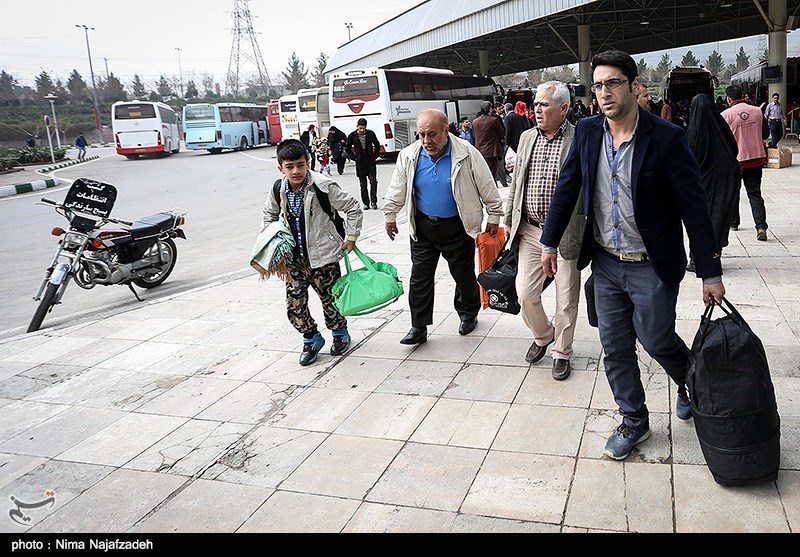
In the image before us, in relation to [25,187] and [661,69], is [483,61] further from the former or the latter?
[661,69]

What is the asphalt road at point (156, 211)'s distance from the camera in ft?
25.5

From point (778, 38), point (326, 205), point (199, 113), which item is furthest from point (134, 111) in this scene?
point (326, 205)

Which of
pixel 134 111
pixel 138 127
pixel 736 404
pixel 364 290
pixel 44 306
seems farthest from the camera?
pixel 138 127

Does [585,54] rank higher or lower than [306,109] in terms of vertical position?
higher

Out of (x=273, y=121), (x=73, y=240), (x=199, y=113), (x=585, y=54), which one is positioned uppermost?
(x=585, y=54)

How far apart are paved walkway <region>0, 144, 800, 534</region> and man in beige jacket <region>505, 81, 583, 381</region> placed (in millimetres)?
330

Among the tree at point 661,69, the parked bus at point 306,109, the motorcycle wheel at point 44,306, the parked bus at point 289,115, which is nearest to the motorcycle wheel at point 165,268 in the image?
the motorcycle wheel at point 44,306

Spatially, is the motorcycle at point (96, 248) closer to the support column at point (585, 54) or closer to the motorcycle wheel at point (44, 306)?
the motorcycle wheel at point (44, 306)

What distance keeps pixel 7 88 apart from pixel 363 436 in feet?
238

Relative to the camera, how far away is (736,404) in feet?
9.13

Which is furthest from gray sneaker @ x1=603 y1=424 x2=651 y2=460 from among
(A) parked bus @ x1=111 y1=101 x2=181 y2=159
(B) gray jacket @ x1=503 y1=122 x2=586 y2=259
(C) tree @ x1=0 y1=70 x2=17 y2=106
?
(C) tree @ x1=0 y1=70 x2=17 y2=106

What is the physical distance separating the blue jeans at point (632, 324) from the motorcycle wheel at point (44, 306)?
5527 millimetres

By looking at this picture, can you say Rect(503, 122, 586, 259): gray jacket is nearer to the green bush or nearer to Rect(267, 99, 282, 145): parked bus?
the green bush
